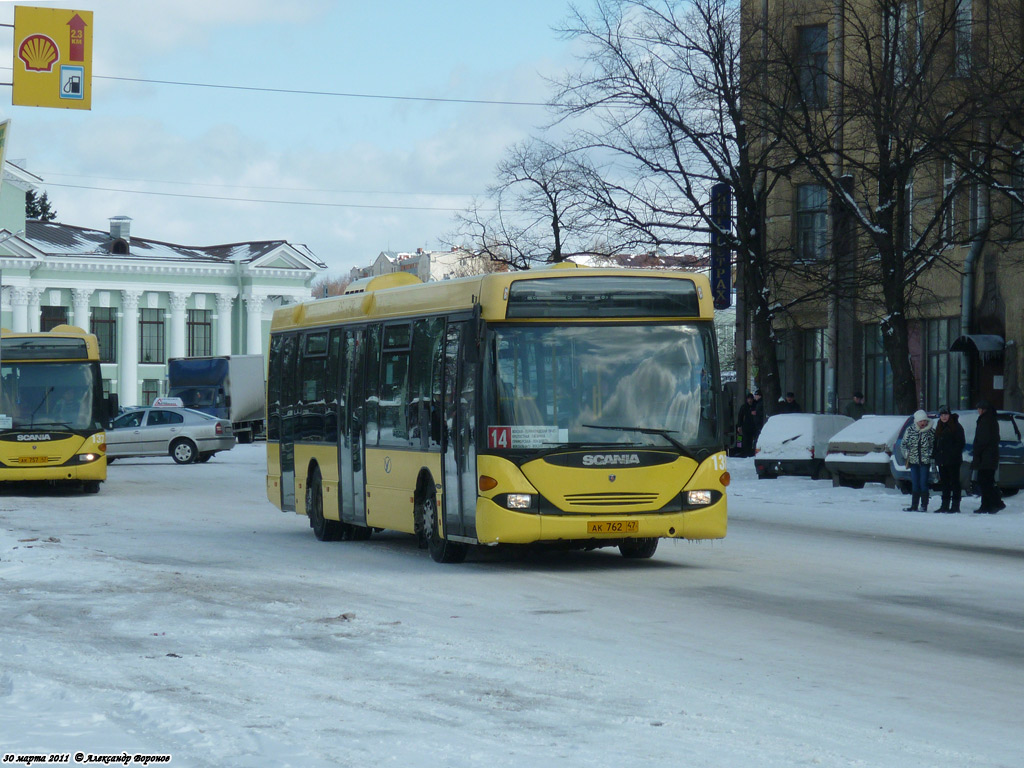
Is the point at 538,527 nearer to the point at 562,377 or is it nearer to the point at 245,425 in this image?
the point at 562,377

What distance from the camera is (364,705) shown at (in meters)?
7.83

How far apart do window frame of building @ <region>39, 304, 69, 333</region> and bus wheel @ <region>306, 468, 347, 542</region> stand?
66206mm

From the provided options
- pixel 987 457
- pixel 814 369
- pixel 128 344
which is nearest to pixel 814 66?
pixel 987 457

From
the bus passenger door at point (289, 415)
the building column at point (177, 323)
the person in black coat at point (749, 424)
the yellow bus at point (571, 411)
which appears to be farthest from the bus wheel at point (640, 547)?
the building column at point (177, 323)

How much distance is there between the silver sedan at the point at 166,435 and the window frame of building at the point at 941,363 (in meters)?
18.6

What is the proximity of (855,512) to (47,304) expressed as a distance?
65.6m

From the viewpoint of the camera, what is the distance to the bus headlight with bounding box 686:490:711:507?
47.7 ft

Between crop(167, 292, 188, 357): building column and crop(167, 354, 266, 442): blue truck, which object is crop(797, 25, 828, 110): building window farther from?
crop(167, 292, 188, 357): building column

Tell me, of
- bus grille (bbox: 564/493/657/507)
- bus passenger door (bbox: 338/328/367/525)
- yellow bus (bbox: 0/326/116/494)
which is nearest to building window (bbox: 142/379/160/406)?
yellow bus (bbox: 0/326/116/494)

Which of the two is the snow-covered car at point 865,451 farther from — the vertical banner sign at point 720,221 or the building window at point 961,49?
the vertical banner sign at point 720,221

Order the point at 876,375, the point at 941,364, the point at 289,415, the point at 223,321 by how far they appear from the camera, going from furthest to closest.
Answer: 1. the point at 223,321
2. the point at 876,375
3. the point at 941,364
4. the point at 289,415

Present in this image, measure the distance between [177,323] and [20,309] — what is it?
886 centimetres

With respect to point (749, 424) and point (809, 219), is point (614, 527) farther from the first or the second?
point (809, 219)

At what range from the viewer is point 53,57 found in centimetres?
1755
